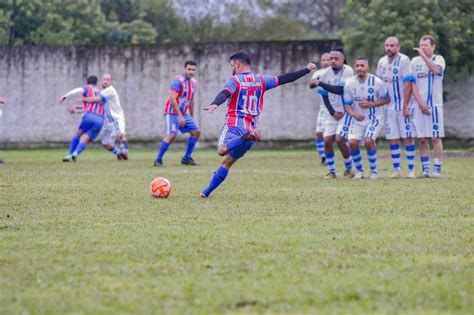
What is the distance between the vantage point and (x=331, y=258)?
24.0ft

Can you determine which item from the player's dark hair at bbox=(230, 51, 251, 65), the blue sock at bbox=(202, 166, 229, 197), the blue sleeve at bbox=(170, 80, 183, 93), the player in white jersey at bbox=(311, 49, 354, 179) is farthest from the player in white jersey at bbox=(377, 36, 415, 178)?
the blue sleeve at bbox=(170, 80, 183, 93)

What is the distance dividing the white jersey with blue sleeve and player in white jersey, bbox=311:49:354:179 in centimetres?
65

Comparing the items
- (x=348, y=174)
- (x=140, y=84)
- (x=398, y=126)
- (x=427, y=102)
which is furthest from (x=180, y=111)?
(x=140, y=84)

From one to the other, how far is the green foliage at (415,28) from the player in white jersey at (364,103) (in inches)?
557

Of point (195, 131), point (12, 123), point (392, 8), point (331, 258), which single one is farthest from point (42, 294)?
point (12, 123)

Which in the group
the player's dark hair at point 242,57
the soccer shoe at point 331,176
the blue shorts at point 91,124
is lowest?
the soccer shoe at point 331,176

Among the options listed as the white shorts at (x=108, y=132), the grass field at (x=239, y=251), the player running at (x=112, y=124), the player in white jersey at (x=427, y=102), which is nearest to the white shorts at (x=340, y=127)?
the player in white jersey at (x=427, y=102)

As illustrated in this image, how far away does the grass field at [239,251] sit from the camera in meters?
5.82

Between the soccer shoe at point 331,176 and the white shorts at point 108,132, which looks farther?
the white shorts at point 108,132

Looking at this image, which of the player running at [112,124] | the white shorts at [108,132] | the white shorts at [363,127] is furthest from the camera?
the white shorts at [108,132]

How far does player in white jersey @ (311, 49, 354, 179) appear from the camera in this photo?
16984mm

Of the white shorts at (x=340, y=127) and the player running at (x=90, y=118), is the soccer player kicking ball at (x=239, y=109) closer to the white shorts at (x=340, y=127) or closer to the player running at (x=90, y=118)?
the white shorts at (x=340, y=127)

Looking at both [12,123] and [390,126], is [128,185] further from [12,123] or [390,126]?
[12,123]

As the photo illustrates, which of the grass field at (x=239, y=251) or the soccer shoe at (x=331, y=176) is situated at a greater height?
the grass field at (x=239, y=251)
